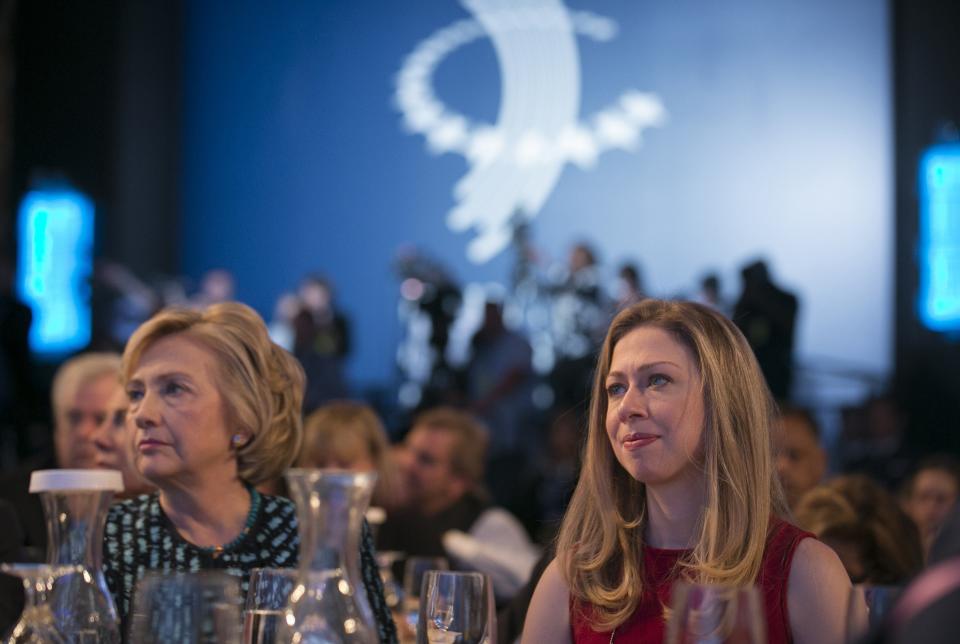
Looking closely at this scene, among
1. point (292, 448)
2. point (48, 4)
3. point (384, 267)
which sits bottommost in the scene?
point (292, 448)

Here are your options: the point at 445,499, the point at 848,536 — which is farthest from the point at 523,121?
the point at 848,536

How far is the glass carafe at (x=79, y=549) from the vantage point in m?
1.64

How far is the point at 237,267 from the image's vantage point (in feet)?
50.3

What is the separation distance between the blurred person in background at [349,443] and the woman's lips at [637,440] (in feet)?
7.86

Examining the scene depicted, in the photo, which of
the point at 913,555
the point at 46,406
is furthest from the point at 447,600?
the point at 46,406

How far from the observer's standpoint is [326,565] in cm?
132

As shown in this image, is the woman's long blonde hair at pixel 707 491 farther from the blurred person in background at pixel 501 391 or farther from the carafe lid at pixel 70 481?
the blurred person in background at pixel 501 391

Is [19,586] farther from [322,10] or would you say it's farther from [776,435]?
[322,10]

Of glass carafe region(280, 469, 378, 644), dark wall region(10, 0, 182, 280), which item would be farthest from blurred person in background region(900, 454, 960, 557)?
dark wall region(10, 0, 182, 280)

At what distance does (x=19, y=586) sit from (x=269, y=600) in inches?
50.0

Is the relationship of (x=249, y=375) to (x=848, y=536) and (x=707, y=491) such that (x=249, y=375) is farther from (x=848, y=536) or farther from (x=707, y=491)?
(x=848, y=536)

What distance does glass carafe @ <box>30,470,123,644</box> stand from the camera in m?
1.64

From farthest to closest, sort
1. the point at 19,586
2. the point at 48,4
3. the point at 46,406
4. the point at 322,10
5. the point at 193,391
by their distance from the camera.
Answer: the point at 322,10 < the point at 48,4 < the point at 46,406 < the point at 19,586 < the point at 193,391

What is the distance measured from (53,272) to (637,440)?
470 inches
